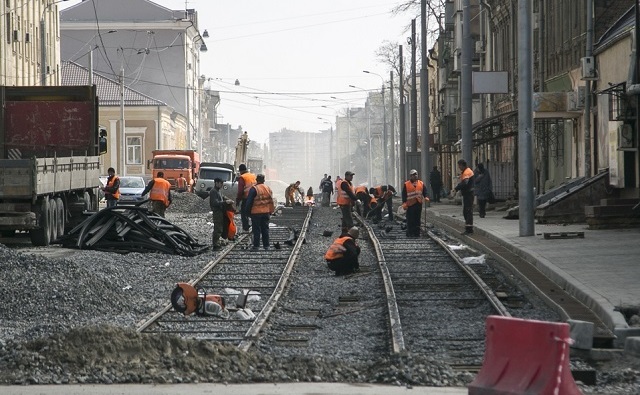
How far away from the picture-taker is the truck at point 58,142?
97.1ft

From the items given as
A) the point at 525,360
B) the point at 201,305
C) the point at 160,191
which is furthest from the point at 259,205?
the point at 525,360

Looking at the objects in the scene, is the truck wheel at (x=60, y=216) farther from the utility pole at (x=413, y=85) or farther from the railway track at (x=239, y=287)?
the utility pole at (x=413, y=85)

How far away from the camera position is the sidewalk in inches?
633

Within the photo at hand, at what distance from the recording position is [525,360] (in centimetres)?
908

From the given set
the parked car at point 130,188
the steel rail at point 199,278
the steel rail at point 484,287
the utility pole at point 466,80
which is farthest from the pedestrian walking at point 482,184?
the parked car at point 130,188

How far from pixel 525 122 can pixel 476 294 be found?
10.6 metres

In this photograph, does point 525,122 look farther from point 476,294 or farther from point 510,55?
point 510,55

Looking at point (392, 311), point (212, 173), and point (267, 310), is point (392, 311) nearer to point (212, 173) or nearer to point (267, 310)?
point (267, 310)

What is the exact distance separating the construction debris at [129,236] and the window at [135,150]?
6673 centimetres

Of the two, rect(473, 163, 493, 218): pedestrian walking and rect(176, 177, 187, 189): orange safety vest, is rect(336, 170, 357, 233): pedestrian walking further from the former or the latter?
rect(176, 177, 187, 189): orange safety vest

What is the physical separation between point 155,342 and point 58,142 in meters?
21.7

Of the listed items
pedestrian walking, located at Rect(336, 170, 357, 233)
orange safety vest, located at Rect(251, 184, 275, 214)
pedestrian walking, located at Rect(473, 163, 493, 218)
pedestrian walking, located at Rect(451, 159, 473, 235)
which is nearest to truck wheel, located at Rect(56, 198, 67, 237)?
orange safety vest, located at Rect(251, 184, 275, 214)

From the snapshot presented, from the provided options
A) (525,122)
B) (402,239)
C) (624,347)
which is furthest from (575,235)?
(624,347)

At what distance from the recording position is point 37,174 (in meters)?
27.1
